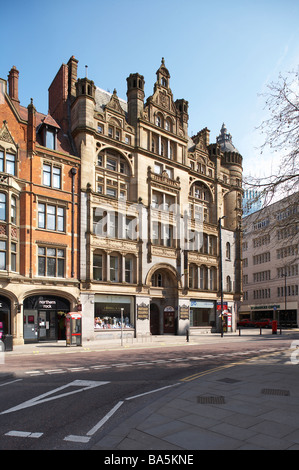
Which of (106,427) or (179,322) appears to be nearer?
(106,427)

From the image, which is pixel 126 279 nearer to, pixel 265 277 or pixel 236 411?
pixel 236 411

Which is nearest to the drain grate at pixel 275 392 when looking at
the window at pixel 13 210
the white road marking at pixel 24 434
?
the white road marking at pixel 24 434

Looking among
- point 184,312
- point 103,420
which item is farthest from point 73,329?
point 103,420

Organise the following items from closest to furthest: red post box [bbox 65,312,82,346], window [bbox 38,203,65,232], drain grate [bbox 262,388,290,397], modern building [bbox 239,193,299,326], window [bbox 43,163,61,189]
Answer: drain grate [bbox 262,388,290,397] < red post box [bbox 65,312,82,346] < window [bbox 38,203,65,232] < window [bbox 43,163,61,189] < modern building [bbox 239,193,299,326]

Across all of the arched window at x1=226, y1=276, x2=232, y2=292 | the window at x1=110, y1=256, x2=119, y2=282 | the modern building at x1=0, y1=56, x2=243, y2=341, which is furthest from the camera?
the arched window at x1=226, y1=276, x2=232, y2=292

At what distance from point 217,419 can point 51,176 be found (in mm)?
28650

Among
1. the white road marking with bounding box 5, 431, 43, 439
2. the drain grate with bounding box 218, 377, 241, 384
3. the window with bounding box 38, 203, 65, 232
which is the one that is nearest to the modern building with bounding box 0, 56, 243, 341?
the window with bounding box 38, 203, 65, 232

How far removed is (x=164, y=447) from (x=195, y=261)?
3892cm

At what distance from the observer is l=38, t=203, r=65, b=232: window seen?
32.2 metres

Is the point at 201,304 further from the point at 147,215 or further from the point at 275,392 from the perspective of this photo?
the point at 275,392

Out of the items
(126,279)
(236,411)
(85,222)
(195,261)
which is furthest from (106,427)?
(195,261)

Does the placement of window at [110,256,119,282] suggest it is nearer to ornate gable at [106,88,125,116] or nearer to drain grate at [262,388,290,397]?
ornate gable at [106,88,125,116]

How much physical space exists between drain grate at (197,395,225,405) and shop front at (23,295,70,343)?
76.3ft
